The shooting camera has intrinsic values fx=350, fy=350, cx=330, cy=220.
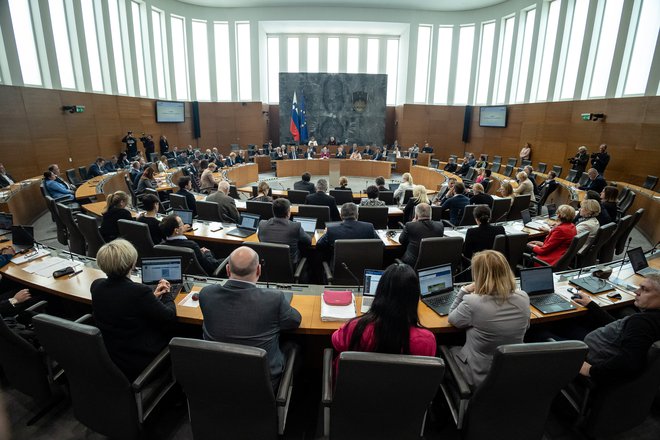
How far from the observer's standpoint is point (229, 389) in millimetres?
1705

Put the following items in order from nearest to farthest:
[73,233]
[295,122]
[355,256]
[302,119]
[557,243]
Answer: [355,256], [557,243], [73,233], [295,122], [302,119]

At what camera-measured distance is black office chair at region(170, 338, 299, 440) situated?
160cm

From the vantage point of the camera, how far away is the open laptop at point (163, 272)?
8.91 feet

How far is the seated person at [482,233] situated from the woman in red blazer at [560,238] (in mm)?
526

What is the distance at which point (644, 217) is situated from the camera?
6.98 m

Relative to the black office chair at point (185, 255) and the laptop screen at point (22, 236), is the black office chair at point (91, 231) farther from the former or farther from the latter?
the black office chair at point (185, 255)

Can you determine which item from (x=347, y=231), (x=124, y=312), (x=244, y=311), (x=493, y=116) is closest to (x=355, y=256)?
(x=347, y=231)

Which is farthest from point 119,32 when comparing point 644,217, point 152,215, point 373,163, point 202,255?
point 644,217

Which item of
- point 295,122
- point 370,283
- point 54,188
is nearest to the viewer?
point 370,283

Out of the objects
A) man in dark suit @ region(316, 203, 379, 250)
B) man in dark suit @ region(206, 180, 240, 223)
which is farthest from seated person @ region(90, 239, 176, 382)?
man in dark suit @ region(206, 180, 240, 223)

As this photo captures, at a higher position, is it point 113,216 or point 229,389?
point 113,216

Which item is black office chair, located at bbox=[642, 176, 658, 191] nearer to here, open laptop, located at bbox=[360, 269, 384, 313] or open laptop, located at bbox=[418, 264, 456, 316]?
open laptop, located at bbox=[418, 264, 456, 316]

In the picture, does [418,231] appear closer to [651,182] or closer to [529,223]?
[529,223]

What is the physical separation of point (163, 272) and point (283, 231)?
1.33 m
